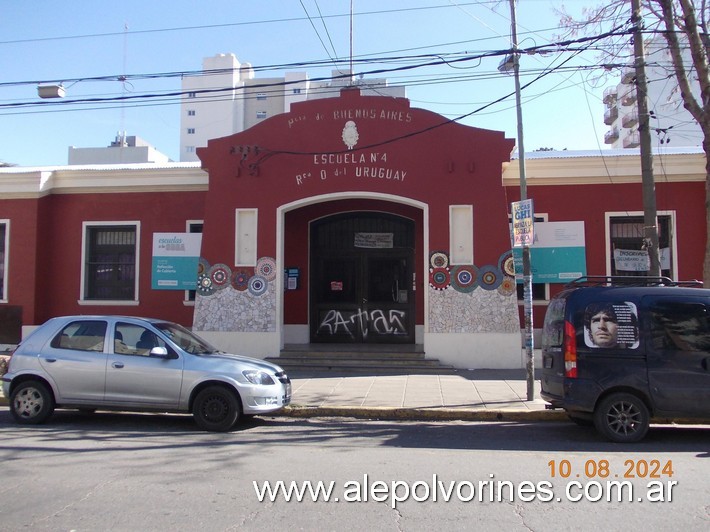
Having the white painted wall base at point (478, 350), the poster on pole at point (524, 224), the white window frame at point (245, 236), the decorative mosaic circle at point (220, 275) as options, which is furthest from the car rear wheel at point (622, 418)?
the decorative mosaic circle at point (220, 275)

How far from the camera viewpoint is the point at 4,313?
52.7 ft

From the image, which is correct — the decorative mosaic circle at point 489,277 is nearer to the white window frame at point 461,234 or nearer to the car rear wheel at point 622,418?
the white window frame at point 461,234

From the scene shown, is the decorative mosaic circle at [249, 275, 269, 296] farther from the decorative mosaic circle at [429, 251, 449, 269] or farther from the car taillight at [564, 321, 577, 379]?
the car taillight at [564, 321, 577, 379]

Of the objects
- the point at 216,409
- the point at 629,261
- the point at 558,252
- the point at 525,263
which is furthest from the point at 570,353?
the point at 629,261

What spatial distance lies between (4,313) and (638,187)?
1704cm

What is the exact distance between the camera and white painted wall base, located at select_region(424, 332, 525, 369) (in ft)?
45.2

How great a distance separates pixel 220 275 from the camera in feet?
47.9

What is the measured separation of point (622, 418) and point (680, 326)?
1415mm

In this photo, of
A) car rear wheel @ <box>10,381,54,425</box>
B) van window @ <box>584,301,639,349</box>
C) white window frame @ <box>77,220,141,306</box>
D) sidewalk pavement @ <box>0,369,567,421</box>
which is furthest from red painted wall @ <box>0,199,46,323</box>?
van window @ <box>584,301,639,349</box>

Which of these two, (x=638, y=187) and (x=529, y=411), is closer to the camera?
(x=529, y=411)

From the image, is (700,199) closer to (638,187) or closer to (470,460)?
(638,187)

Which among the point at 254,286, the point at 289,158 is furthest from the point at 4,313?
the point at 289,158

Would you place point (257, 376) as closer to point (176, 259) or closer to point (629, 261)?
point (176, 259)

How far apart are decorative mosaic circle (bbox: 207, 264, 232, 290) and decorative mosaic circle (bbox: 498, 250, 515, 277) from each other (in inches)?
258
